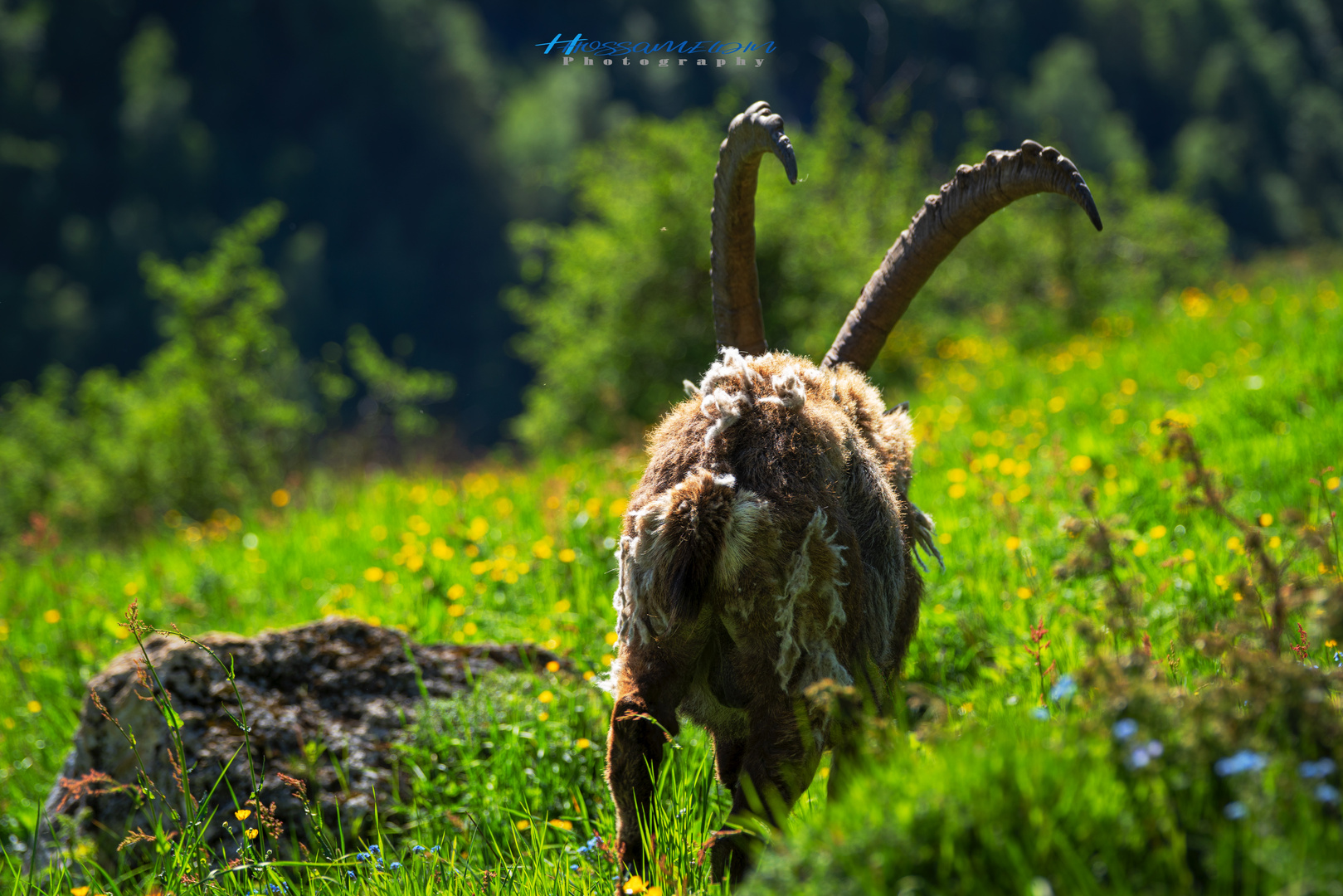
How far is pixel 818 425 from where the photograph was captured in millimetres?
2357

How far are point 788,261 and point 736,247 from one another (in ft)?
31.4

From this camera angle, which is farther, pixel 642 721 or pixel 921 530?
pixel 921 530

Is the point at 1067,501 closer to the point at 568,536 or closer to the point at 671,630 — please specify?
the point at 568,536

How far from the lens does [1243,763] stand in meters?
1.28

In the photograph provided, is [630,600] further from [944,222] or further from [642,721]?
[944,222]

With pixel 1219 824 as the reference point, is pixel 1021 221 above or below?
above

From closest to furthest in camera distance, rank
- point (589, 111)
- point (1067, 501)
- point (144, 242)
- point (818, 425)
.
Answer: point (818, 425), point (1067, 501), point (144, 242), point (589, 111)

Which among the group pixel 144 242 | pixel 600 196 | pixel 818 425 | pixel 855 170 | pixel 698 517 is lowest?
pixel 698 517

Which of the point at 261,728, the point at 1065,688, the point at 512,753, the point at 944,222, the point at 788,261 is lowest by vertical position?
the point at 1065,688

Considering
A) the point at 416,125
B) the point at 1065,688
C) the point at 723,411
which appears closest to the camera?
the point at 1065,688

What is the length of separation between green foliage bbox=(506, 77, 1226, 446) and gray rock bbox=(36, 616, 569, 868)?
21.0 ft

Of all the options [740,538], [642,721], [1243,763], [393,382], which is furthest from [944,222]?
[393,382]

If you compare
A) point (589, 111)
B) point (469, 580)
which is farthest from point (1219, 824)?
point (589, 111)

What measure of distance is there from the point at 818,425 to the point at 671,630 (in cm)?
68
